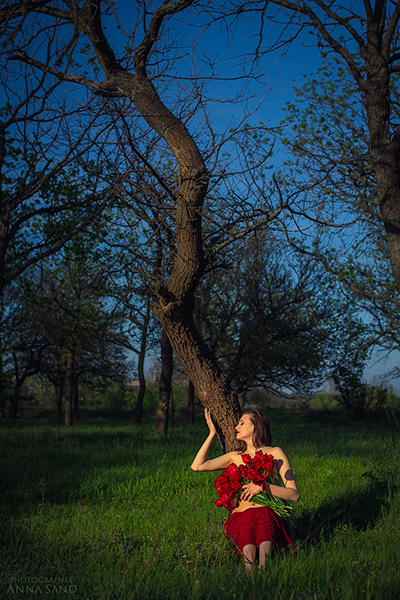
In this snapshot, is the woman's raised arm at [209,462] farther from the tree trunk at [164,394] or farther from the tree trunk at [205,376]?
the tree trunk at [164,394]

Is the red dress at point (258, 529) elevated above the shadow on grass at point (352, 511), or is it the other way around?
the red dress at point (258, 529)

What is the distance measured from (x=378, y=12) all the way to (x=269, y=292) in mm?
11655

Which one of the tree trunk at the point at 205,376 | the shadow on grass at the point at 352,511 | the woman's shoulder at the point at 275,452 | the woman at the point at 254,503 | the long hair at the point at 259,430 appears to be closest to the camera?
the woman at the point at 254,503

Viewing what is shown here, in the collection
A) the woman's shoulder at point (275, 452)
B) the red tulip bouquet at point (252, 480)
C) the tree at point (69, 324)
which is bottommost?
the red tulip bouquet at point (252, 480)

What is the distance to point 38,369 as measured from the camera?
23156 mm

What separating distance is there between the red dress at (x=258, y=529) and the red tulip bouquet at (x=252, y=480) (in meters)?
0.07

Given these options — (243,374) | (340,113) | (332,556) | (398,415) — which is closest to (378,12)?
(340,113)

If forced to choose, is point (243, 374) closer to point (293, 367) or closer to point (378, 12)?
point (293, 367)

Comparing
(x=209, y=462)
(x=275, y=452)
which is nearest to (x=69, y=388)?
(x=209, y=462)

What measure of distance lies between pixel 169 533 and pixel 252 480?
1245 millimetres

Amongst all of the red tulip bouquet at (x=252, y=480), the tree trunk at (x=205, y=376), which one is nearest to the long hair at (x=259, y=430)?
the red tulip bouquet at (x=252, y=480)

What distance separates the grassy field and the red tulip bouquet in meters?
0.31

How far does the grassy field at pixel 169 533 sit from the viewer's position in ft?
8.88

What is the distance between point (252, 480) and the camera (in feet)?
11.1
